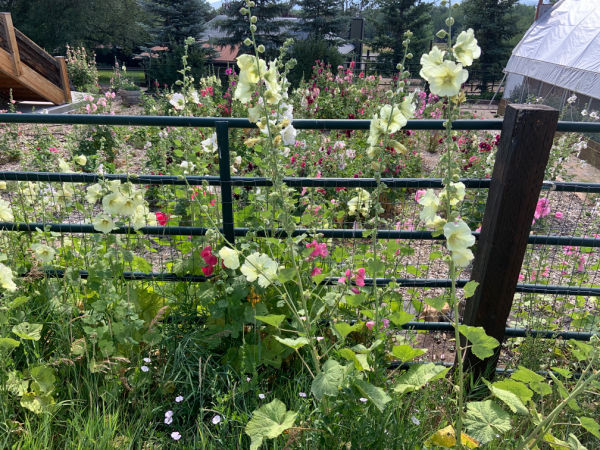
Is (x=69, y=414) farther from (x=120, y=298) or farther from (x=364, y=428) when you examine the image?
(x=364, y=428)

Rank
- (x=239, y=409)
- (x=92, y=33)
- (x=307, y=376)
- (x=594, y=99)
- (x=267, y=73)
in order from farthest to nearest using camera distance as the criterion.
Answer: (x=92, y=33), (x=594, y=99), (x=307, y=376), (x=239, y=409), (x=267, y=73)

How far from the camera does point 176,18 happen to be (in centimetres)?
2027

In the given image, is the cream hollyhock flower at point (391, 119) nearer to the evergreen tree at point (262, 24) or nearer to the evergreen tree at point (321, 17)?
the evergreen tree at point (262, 24)

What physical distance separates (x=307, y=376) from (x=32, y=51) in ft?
34.2

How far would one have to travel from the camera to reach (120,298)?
2.26 meters

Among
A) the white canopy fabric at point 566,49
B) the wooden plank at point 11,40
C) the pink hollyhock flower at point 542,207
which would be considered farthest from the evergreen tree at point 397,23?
the pink hollyhock flower at point 542,207

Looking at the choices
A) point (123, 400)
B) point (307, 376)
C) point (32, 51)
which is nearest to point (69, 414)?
point (123, 400)

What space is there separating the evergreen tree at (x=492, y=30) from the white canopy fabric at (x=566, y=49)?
396 inches

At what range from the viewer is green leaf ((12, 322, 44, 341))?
2047mm

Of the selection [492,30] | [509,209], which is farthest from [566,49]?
[492,30]

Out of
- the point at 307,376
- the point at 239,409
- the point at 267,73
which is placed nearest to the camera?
the point at 267,73

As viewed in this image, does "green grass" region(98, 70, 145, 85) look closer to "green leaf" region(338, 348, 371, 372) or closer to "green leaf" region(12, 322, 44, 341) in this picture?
"green leaf" region(12, 322, 44, 341)

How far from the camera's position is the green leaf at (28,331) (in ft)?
6.72

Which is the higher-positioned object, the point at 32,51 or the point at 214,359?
the point at 32,51
